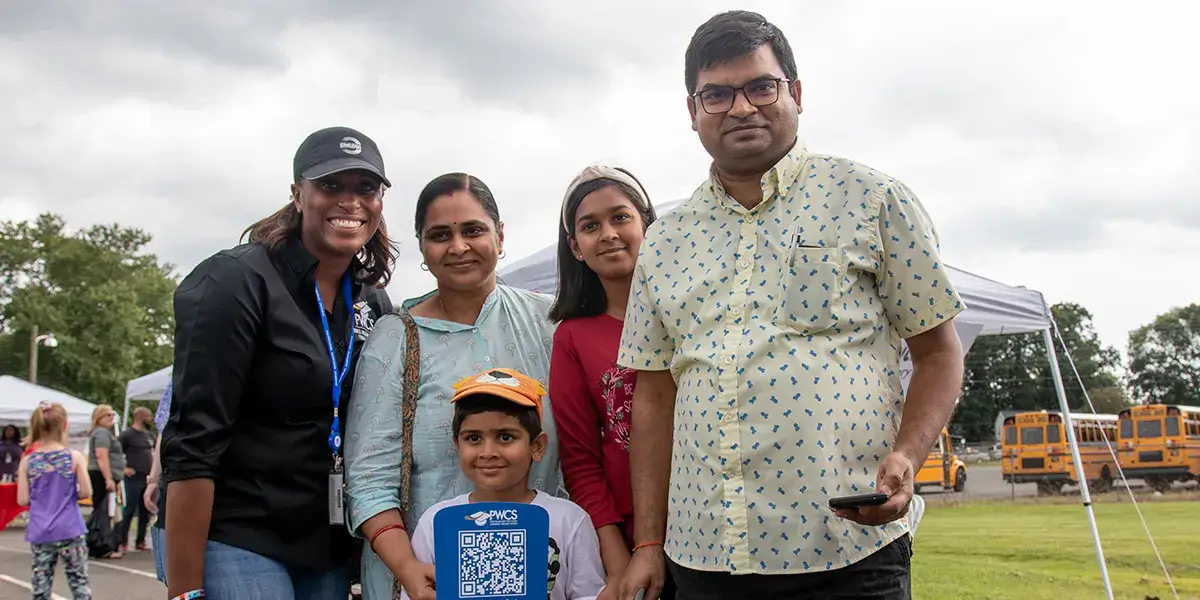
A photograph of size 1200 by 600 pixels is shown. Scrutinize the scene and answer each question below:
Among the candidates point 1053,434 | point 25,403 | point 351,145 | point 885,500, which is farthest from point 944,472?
point 885,500

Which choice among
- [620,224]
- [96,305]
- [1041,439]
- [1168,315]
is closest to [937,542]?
[620,224]

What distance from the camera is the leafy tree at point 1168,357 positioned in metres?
70.3

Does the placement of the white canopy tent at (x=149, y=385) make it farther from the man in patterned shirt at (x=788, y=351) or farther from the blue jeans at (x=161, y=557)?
the man in patterned shirt at (x=788, y=351)

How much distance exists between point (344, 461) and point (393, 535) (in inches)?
10.7

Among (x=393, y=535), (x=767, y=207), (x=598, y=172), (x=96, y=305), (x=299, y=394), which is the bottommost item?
(x=393, y=535)

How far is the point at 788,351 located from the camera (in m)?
1.79

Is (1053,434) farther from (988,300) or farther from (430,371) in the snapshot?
(430,371)

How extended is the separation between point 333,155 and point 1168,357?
83.5 metres

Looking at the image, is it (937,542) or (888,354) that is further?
(937,542)

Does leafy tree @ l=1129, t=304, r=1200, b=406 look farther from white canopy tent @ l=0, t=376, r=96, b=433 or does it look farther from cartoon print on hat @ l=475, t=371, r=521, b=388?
cartoon print on hat @ l=475, t=371, r=521, b=388

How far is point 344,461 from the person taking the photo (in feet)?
8.05

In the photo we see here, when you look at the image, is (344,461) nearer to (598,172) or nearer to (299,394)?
(299,394)

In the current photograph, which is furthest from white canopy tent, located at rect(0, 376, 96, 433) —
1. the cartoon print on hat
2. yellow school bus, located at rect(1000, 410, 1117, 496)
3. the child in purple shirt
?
yellow school bus, located at rect(1000, 410, 1117, 496)

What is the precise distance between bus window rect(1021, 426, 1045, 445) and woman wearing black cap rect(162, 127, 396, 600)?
25555mm
